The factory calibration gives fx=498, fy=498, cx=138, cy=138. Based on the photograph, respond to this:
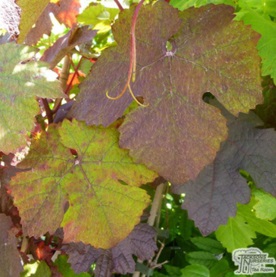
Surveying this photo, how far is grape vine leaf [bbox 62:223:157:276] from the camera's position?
78cm

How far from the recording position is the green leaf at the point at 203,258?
0.88 meters

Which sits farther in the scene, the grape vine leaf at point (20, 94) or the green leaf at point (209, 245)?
the green leaf at point (209, 245)

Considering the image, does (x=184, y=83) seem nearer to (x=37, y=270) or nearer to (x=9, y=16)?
(x=9, y=16)

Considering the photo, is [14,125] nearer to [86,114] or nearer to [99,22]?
[86,114]

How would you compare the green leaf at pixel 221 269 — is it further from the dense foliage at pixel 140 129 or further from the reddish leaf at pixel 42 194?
the reddish leaf at pixel 42 194

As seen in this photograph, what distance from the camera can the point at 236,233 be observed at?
0.79 metres

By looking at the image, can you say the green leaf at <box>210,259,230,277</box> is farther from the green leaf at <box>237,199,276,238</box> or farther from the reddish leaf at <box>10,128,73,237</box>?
the reddish leaf at <box>10,128,73,237</box>

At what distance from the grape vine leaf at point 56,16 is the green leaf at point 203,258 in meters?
0.45

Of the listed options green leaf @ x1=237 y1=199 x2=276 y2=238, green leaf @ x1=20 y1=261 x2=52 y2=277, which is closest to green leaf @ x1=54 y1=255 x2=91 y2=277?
Result: green leaf @ x1=20 y1=261 x2=52 y2=277

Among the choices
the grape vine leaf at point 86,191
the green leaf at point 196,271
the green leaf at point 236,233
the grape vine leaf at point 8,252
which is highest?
the grape vine leaf at point 86,191

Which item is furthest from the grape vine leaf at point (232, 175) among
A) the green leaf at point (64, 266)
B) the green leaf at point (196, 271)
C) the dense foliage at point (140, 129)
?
the green leaf at point (64, 266)

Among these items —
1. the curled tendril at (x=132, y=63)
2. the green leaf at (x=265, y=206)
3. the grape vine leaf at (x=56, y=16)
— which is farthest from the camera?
the grape vine leaf at (x=56, y=16)

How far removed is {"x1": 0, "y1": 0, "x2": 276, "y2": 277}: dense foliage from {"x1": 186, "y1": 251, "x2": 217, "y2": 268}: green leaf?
4.1 inches

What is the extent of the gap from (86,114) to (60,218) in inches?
5.7
